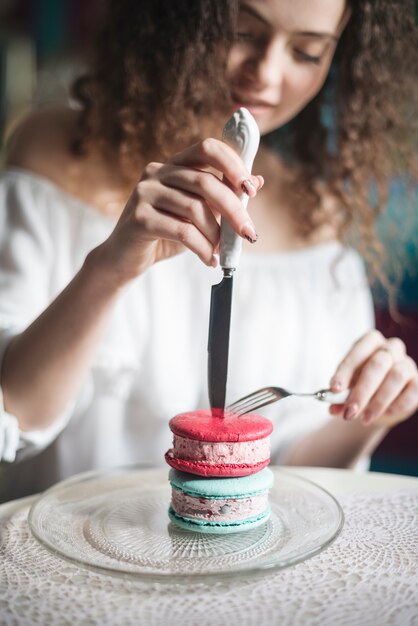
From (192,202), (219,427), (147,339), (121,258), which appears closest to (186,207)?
(192,202)

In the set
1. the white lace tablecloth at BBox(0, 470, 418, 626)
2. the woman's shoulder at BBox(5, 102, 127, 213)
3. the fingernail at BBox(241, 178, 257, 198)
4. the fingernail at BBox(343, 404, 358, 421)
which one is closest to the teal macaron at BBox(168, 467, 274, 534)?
the white lace tablecloth at BBox(0, 470, 418, 626)

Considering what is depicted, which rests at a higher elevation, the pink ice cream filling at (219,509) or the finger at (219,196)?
the finger at (219,196)

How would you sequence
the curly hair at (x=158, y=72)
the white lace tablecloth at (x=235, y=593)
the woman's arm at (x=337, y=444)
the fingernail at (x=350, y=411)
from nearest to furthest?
the white lace tablecloth at (x=235, y=593) → the fingernail at (x=350, y=411) → the curly hair at (x=158, y=72) → the woman's arm at (x=337, y=444)

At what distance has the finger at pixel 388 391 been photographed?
1086 millimetres

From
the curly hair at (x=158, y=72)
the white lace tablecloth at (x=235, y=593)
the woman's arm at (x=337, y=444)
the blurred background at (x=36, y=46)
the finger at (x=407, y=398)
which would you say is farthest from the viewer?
the blurred background at (x=36, y=46)

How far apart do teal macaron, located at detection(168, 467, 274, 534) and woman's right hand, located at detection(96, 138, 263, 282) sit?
280 millimetres

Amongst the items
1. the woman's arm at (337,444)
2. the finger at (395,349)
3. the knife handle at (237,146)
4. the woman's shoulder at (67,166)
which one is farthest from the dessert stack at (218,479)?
the woman's shoulder at (67,166)

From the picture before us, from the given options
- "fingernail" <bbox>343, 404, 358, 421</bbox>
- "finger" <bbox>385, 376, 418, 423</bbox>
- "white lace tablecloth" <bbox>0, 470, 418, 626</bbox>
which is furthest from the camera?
"finger" <bbox>385, 376, 418, 423</bbox>

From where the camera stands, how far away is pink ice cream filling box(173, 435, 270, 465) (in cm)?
83

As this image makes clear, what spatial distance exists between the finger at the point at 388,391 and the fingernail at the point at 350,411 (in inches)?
2.8

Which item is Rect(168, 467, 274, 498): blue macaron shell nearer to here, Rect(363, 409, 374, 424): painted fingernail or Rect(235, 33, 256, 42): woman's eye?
Rect(363, 409, 374, 424): painted fingernail

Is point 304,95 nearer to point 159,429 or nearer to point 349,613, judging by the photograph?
point 159,429

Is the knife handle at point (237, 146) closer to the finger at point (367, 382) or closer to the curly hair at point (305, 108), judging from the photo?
the finger at point (367, 382)

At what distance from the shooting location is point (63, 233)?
4.98 ft
